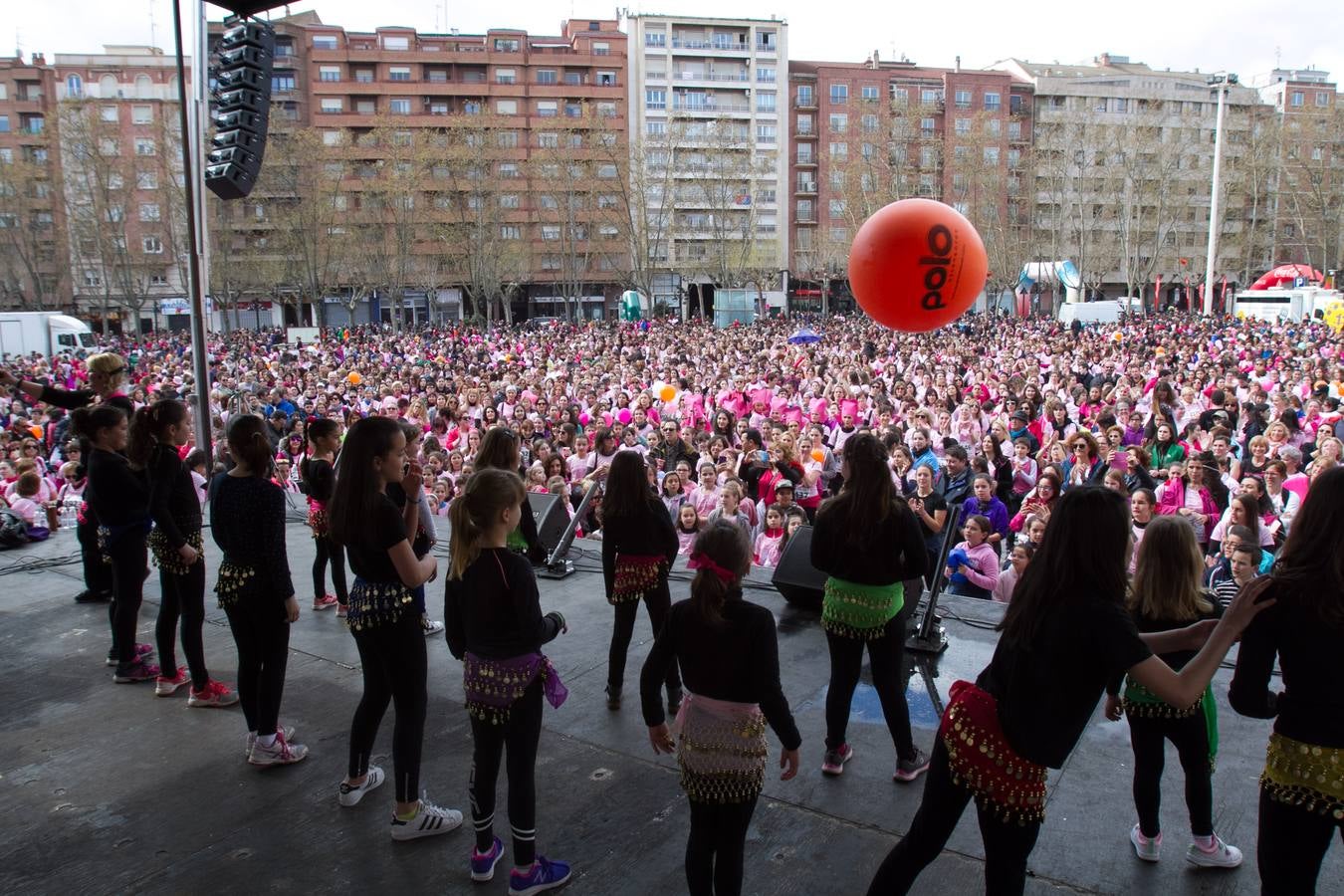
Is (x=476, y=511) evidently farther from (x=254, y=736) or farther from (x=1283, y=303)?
(x=1283, y=303)

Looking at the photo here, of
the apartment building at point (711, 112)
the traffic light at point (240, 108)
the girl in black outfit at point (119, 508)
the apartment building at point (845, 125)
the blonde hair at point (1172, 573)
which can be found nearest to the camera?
the blonde hair at point (1172, 573)

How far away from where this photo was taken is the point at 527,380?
16797mm

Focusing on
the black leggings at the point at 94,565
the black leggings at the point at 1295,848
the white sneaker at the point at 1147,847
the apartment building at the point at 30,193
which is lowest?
the white sneaker at the point at 1147,847

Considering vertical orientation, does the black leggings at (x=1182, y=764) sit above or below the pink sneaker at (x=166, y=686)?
above

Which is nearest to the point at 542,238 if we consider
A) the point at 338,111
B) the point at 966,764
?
the point at 338,111

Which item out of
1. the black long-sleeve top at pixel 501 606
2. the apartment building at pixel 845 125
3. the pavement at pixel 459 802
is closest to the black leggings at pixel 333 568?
the pavement at pixel 459 802

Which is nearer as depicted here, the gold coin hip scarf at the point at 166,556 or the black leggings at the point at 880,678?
the black leggings at the point at 880,678

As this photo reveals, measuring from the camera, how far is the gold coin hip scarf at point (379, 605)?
3.00 metres

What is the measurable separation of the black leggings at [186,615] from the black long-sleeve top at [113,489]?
0.40 m

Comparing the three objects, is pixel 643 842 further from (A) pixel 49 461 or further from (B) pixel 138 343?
(B) pixel 138 343

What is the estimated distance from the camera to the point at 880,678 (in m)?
3.36

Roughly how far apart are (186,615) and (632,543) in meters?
2.04

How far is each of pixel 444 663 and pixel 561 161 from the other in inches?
1809

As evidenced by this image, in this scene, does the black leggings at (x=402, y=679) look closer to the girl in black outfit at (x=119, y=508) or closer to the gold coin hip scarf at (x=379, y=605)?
the gold coin hip scarf at (x=379, y=605)
